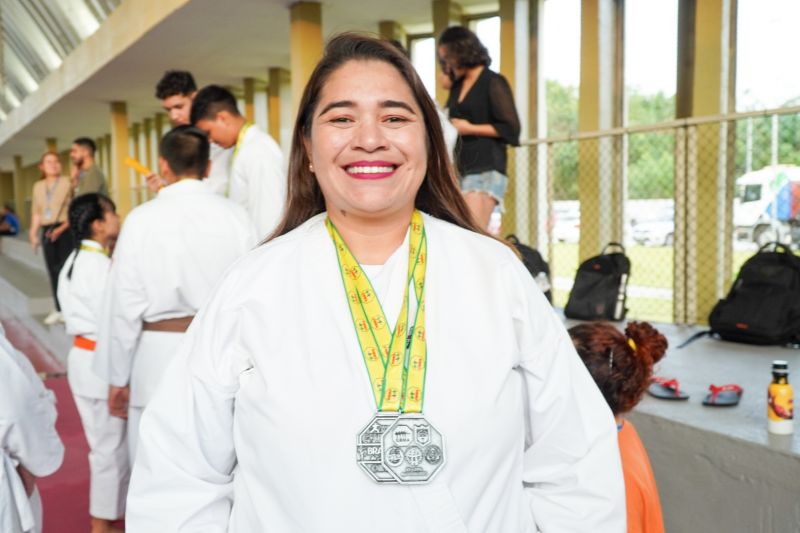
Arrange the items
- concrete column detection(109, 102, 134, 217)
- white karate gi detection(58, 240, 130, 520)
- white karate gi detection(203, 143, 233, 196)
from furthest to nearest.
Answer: concrete column detection(109, 102, 134, 217), white karate gi detection(203, 143, 233, 196), white karate gi detection(58, 240, 130, 520)

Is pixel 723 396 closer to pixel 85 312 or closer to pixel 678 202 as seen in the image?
pixel 678 202

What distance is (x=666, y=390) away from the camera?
330 centimetres

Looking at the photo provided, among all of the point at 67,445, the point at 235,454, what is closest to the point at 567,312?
the point at 67,445

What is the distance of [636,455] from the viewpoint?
6.45ft

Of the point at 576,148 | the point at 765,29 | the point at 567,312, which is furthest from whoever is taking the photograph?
the point at 576,148

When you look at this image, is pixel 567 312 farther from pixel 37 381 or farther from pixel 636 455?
pixel 37 381

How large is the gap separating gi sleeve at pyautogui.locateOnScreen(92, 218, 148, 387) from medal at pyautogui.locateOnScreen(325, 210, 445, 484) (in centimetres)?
183

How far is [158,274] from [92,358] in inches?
32.5

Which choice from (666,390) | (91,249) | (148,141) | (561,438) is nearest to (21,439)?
(561,438)

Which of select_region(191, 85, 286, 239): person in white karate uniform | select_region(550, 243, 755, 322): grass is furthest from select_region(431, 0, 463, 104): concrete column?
select_region(191, 85, 286, 239): person in white karate uniform

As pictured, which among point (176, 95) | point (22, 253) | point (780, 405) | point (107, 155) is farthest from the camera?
point (107, 155)

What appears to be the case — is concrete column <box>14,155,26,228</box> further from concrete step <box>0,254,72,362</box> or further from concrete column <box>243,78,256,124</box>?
concrete column <box>243,78,256,124</box>

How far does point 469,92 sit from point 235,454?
2944 mm

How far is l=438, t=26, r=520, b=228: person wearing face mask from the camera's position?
3848 mm
